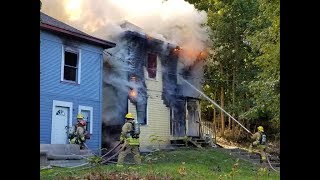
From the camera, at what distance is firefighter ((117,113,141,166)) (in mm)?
5125

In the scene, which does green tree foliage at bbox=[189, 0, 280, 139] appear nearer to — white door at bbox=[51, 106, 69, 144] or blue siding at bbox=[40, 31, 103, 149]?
blue siding at bbox=[40, 31, 103, 149]

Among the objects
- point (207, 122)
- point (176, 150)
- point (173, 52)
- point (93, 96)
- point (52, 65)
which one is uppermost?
point (173, 52)

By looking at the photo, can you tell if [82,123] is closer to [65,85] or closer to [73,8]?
[65,85]

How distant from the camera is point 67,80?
5492 mm

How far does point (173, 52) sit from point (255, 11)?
2.09 m

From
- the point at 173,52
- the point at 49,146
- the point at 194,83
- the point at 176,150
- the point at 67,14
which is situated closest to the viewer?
the point at 49,146

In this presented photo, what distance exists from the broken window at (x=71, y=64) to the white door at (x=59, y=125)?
1.80 ft

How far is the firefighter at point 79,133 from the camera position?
5.26 metres

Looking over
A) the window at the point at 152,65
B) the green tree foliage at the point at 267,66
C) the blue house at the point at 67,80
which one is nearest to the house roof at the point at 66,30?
the blue house at the point at 67,80

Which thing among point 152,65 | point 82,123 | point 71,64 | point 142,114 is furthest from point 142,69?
point 82,123

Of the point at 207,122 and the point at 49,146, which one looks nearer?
the point at 49,146

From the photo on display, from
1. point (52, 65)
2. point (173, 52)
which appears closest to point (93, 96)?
point (52, 65)
